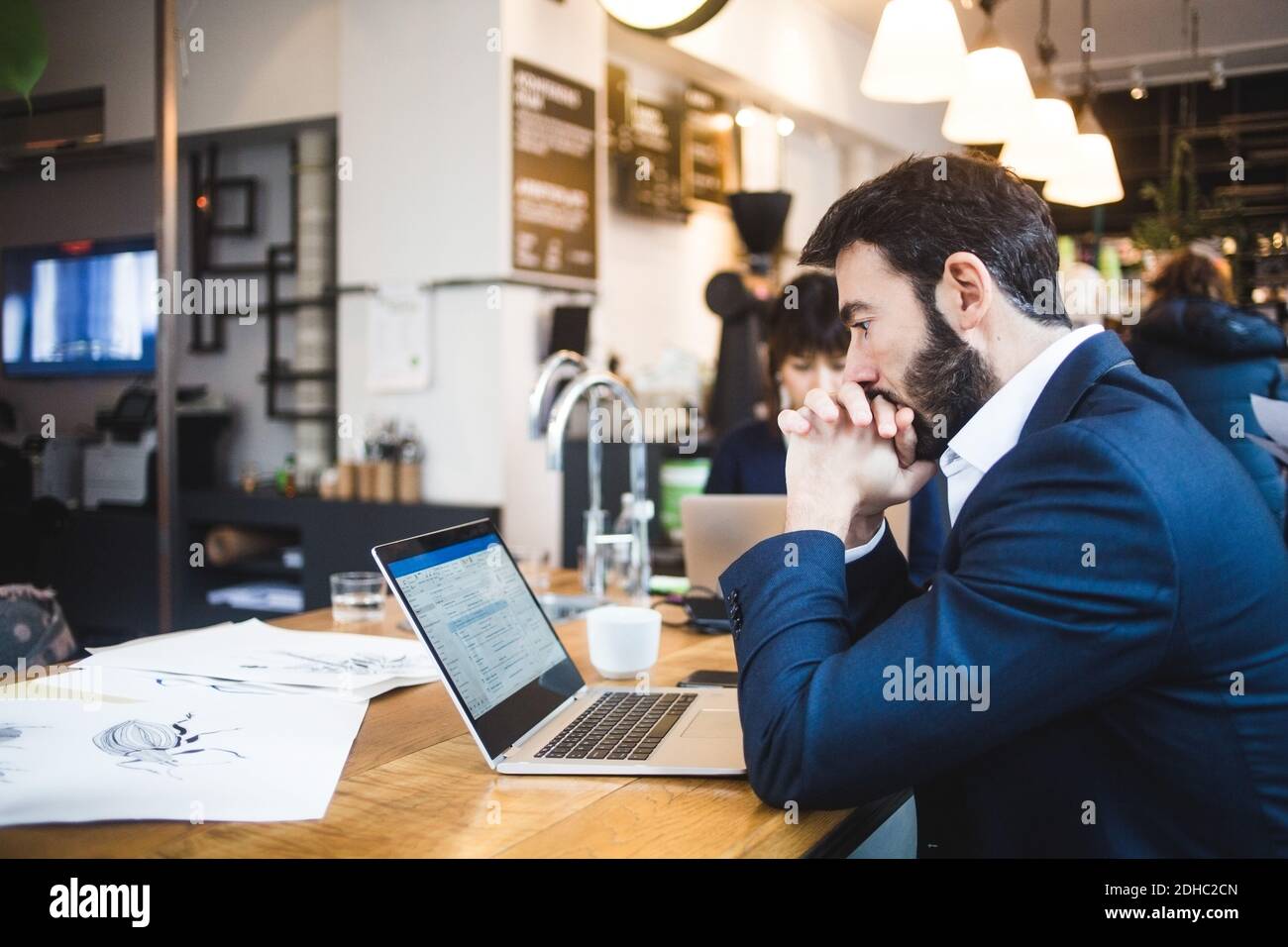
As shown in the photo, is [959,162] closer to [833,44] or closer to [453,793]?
[453,793]

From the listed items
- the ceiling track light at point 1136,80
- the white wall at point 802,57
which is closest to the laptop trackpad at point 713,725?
the white wall at point 802,57

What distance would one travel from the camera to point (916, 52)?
255cm

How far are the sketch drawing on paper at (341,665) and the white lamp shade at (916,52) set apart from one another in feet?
5.86

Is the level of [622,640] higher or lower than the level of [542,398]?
lower

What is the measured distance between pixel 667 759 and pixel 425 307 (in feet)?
10.6

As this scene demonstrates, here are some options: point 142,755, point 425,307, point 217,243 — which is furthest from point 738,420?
point 142,755

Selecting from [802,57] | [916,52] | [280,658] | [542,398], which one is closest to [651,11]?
[916,52]

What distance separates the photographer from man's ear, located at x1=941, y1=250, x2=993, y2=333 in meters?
1.17

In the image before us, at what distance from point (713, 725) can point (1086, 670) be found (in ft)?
1.53

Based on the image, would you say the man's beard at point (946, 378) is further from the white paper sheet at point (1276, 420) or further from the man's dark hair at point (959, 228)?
the white paper sheet at point (1276, 420)

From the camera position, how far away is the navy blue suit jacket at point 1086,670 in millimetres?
939

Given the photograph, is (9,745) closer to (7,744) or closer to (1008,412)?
(7,744)

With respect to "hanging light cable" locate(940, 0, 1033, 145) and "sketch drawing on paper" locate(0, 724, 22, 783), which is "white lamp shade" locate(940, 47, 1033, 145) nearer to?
"hanging light cable" locate(940, 0, 1033, 145)

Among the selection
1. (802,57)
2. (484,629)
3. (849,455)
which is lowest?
(484,629)
